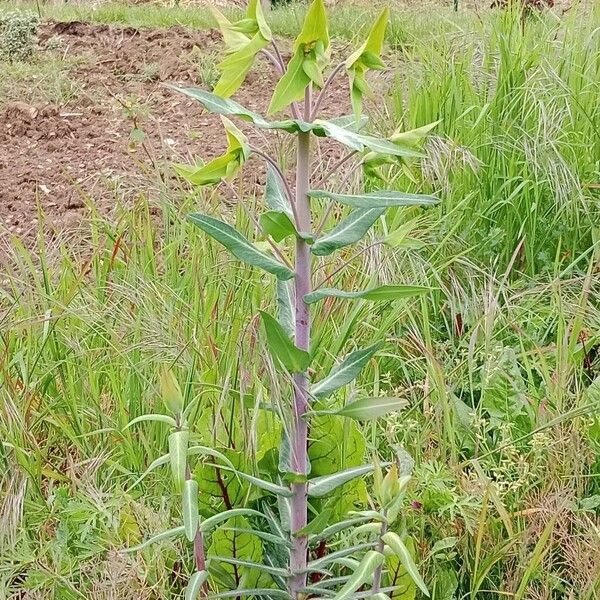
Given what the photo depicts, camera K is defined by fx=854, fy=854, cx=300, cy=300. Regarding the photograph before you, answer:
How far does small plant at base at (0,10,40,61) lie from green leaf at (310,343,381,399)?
4.17 meters

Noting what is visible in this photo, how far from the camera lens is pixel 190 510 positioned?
1084 millimetres

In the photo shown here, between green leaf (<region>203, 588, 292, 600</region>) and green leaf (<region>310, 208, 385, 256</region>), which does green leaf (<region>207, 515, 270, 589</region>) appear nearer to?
green leaf (<region>203, 588, 292, 600</region>)

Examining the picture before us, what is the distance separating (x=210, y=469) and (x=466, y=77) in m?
1.93

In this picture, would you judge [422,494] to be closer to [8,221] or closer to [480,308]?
[480,308]

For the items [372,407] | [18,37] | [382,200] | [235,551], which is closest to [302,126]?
[382,200]

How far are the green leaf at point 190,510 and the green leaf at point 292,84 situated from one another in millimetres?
495

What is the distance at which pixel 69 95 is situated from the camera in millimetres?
4074

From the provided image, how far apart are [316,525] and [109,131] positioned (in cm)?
285

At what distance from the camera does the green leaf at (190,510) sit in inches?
41.6

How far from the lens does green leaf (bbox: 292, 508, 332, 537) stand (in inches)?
47.1

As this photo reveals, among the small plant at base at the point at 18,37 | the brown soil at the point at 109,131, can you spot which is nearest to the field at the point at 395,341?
the brown soil at the point at 109,131

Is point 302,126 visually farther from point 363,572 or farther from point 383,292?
point 363,572

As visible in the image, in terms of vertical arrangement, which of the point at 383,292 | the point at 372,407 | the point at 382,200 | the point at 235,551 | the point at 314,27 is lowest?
the point at 235,551

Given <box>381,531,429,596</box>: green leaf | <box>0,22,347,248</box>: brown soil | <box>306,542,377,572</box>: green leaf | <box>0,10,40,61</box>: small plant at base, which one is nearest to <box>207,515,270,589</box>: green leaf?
<box>306,542,377,572</box>: green leaf
